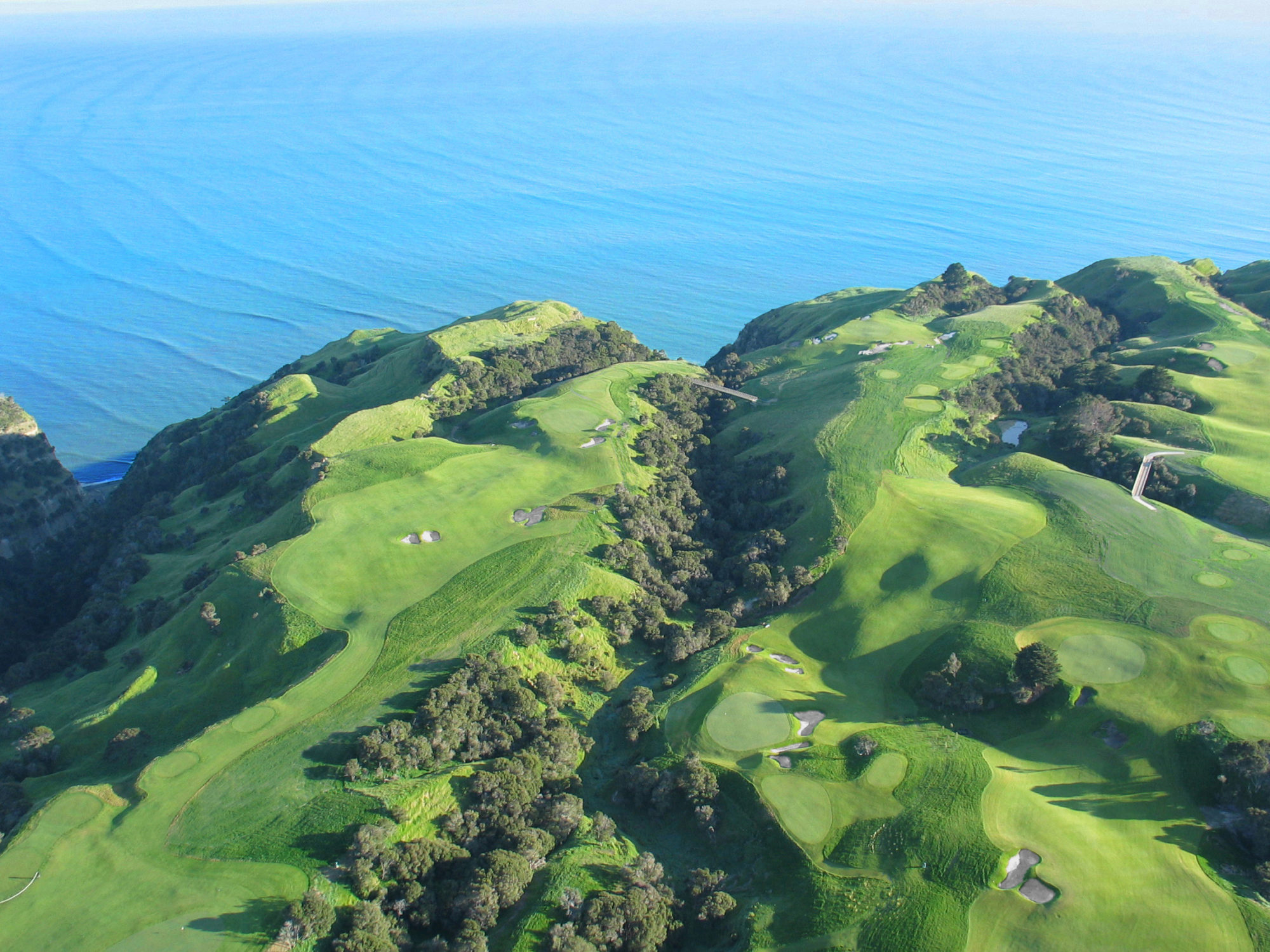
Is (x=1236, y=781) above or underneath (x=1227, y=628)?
underneath

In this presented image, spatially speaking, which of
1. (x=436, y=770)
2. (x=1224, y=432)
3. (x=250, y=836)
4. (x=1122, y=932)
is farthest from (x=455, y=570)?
(x=1224, y=432)

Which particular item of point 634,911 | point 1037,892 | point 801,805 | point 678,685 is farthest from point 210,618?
point 1037,892

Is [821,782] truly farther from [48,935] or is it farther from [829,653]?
[48,935]

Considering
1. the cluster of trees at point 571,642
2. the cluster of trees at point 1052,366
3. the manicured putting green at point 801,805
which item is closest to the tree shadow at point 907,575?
the manicured putting green at point 801,805

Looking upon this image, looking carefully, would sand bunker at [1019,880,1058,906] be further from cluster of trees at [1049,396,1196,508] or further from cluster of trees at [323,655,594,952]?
cluster of trees at [1049,396,1196,508]

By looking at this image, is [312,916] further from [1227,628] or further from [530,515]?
[1227,628]

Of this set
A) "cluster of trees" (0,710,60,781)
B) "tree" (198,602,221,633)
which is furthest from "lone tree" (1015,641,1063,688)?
"cluster of trees" (0,710,60,781)
